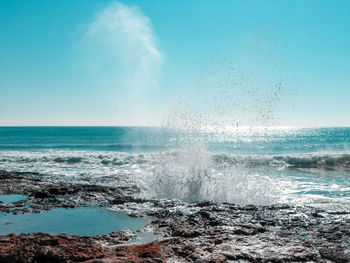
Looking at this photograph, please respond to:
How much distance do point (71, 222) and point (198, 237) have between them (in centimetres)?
295

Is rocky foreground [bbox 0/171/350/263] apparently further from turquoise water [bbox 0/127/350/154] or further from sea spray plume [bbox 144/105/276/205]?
turquoise water [bbox 0/127/350/154]

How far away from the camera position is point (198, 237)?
512 centimetres

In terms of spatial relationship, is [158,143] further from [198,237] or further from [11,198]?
[198,237]

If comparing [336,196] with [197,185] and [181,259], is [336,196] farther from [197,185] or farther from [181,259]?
[181,259]

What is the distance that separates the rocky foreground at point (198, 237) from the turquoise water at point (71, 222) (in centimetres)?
44

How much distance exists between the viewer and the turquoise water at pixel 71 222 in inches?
229

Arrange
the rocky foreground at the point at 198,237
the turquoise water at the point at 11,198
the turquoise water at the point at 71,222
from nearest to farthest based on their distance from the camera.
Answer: the rocky foreground at the point at 198,237 < the turquoise water at the point at 71,222 < the turquoise water at the point at 11,198

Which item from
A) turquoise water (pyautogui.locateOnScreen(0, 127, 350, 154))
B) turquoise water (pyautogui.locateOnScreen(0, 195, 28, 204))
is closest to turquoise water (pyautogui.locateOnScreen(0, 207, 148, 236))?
turquoise water (pyautogui.locateOnScreen(0, 195, 28, 204))

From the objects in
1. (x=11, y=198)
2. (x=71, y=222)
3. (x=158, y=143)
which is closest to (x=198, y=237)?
(x=71, y=222)

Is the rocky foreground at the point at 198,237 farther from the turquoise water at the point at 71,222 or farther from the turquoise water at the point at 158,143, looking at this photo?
the turquoise water at the point at 158,143

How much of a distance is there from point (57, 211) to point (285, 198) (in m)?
6.86

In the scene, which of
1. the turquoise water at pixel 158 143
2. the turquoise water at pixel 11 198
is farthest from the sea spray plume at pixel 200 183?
the turquoise water at pixel 11 198

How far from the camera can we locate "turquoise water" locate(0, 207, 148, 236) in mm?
5809

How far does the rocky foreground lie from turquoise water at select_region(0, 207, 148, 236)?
0.44 metres
